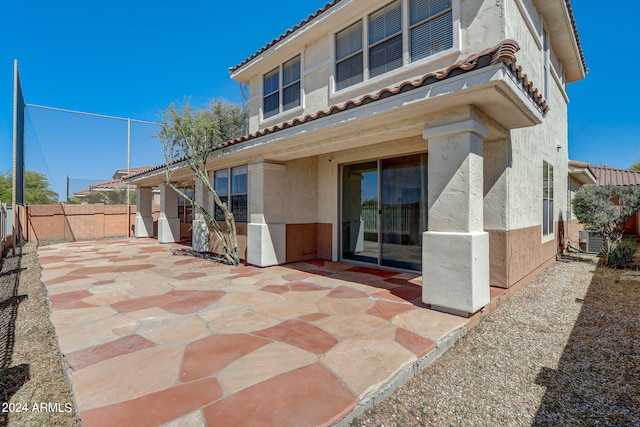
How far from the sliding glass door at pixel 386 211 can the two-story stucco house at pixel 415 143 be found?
0.10 feet

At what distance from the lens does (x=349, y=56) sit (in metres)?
6.89

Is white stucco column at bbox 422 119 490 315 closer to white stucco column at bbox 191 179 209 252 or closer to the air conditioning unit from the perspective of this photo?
white stucco column at bbox 191 179 209 252

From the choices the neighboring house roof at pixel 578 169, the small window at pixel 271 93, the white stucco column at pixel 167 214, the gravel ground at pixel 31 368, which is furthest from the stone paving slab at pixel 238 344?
the neighboring house roof at pixel 578 169

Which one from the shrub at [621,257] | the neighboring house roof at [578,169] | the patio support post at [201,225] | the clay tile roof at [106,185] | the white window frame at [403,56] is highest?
the white window frame at [403,56]

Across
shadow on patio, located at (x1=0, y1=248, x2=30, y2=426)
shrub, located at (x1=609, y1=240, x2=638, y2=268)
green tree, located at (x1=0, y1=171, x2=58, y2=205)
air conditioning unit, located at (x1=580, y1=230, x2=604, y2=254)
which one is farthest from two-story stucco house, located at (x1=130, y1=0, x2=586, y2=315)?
green tree, located at (x1=0, y1=171, x2=58, y2=205)

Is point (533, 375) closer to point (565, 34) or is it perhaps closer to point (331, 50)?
point (331, 50)

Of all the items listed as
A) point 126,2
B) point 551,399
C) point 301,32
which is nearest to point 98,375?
point 551,399

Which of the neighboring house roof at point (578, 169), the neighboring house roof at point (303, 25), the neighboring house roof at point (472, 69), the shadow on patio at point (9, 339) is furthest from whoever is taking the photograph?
the neighboring house roof at point (578, 169)

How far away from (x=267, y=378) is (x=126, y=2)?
46.0 ft

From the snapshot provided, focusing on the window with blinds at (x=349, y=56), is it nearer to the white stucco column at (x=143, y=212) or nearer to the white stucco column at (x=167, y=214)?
the white stucco column at (x=167, y=214)

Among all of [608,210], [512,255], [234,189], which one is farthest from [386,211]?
[608,210]

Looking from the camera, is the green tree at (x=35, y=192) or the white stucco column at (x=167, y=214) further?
the green tree at (x=35, y=192)

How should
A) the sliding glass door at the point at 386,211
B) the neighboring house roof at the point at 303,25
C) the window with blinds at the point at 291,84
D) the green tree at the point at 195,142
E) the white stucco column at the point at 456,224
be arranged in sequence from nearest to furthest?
the white stucco column at the point at 456,224
the sliding glass door at the point at 386,211
the neighboring house roof at the point at 303,25
the green tree at the point at 195,142
the window with blinds at the point at 291,84

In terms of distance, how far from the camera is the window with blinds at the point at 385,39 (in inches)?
236
